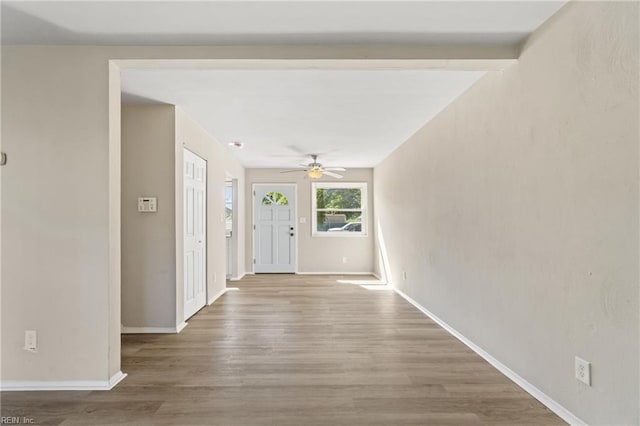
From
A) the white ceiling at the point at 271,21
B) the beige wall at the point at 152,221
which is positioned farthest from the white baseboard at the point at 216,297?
the white ceiling at the point at 271,21

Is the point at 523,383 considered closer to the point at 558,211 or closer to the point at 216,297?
the point at 558,211

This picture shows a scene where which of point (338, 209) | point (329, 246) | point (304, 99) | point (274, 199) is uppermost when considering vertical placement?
point (304, 99)

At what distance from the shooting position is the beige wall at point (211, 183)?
352cm

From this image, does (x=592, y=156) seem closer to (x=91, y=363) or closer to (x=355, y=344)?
(x=355, y=344)

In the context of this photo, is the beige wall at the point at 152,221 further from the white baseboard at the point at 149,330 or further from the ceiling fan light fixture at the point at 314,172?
the ceiling fan light fixture at the point at 314,172

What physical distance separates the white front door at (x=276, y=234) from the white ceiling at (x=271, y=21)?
5127 millimetres

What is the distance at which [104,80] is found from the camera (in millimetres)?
2289

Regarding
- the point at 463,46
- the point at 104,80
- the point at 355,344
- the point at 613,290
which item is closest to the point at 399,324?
the point at 355,344

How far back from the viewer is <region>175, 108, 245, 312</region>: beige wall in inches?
139

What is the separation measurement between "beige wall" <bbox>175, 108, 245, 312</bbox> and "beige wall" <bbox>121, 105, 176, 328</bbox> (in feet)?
0.29

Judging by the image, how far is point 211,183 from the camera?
4676 millimetres

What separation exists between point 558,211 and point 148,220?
3476mm

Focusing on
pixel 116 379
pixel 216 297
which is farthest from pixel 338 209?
pixel 116 379

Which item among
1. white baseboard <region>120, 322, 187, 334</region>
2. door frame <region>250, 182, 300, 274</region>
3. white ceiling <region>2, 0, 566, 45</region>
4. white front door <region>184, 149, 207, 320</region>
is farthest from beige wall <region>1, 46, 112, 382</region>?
door frame <region>250, 182, 300, 274</region>
